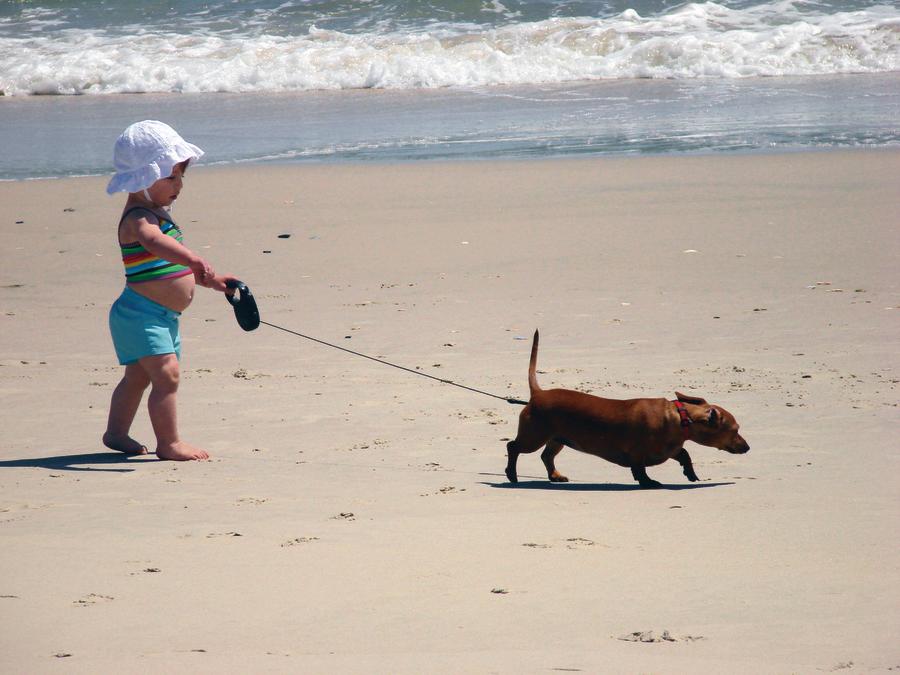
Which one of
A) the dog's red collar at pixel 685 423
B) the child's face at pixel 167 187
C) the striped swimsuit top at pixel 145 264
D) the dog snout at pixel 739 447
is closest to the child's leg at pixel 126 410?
the striped swimsuit top at pixel 145 264

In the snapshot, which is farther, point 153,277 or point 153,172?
point 153,277

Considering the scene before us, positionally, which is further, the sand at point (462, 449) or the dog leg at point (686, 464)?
the dog leg at point (686, 464)

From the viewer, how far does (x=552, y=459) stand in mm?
4613

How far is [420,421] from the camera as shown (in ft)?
17.5

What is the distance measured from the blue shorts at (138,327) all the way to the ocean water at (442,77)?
8.90 meters

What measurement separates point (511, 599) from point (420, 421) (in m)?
2.35

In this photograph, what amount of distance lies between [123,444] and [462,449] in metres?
1.44

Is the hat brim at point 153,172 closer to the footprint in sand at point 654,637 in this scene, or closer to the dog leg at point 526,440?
the dog leg at point 526,440

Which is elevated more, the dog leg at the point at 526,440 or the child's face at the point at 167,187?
the child's face at the point at 167,187

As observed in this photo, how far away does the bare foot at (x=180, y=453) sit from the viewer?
15.6ft

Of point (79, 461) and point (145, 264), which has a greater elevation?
point (145, 264)

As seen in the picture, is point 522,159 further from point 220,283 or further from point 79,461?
point 79,461

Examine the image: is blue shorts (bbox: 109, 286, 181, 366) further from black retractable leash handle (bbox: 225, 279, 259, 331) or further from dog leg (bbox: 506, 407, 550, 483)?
dog leg (bbox: 506, 407, 550, 483)

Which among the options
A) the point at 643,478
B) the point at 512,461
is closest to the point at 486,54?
the point at 512,461
